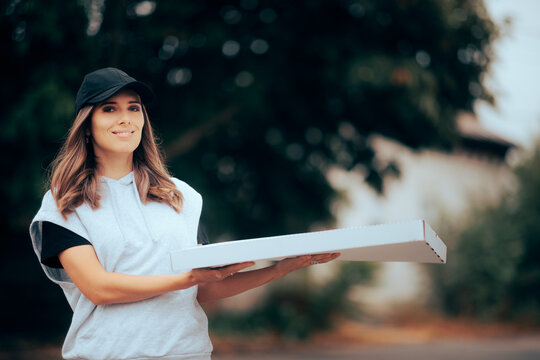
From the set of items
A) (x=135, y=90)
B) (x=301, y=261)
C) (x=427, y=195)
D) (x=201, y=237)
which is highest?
(x=427, y=195)

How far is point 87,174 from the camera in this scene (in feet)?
6.44

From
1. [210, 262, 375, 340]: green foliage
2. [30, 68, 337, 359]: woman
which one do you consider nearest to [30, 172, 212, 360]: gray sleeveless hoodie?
[30, 68, 337, 359]: woman

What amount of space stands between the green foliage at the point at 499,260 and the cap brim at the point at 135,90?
12093 mm

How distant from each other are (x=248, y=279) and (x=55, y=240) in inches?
23.4

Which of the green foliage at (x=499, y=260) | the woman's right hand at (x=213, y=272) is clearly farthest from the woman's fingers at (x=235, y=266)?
the green foliage at (x=499, y=260)

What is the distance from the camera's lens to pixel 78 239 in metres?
1.80

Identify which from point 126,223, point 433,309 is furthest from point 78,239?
point 433,309

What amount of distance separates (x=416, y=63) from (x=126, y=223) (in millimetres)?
5387

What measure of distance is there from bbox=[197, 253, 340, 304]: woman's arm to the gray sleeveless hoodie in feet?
0.37

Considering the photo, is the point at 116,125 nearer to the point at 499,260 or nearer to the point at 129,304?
the point at 129,304

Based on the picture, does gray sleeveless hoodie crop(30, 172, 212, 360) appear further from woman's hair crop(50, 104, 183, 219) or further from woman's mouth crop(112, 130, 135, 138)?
woman's mouth crop(112, 130, 135, 138)

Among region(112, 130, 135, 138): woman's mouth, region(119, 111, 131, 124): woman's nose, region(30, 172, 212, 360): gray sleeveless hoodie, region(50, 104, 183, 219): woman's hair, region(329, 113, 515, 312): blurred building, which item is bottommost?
region(30, 172, 212, 360): gray sleeveless hoodie

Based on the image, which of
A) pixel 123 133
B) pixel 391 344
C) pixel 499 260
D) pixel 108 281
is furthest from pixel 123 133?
pixel 499 260

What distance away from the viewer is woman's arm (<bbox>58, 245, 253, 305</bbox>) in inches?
69.1
